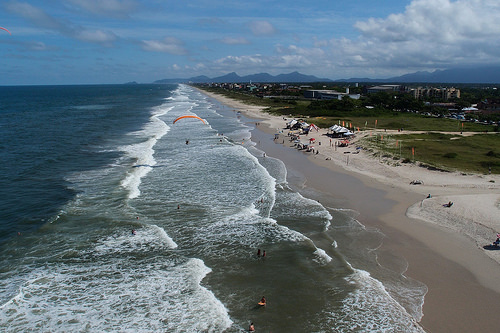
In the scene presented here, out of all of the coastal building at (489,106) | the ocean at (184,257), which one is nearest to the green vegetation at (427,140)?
the coastal building at (489,106)

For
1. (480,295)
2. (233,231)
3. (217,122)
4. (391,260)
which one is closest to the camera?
(480,295)

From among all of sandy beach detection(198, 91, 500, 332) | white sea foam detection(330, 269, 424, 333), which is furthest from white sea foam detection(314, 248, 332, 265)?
sandy beach detection(198, 91, 500, 332)

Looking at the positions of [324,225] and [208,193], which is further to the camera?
[208,193]

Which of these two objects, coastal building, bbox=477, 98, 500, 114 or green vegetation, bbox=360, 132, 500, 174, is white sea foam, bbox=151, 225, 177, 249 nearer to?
green vegetation, bbox=360, 132, 500, 174

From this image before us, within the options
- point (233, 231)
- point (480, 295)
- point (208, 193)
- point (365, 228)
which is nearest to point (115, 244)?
point (233, 231)

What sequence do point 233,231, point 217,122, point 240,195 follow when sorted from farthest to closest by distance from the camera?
point 217,122
point 240,195
point 233,231

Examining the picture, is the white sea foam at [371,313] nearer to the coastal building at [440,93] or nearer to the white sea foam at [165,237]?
the white sea foam at [165,237]

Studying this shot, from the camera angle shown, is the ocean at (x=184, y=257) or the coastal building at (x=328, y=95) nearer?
the ocean at (x=184, y=257)

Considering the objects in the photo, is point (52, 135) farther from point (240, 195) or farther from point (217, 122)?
point (240, 195)
